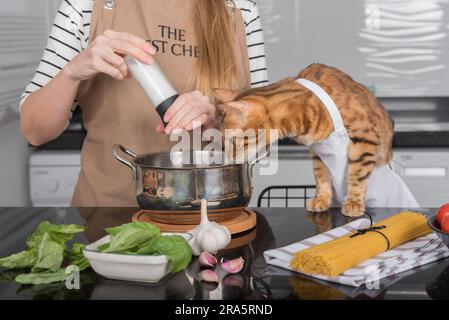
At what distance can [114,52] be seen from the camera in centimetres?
120

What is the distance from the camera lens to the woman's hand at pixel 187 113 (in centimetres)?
119

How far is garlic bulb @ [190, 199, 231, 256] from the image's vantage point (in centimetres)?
103

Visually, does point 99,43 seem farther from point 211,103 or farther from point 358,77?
point 358,77

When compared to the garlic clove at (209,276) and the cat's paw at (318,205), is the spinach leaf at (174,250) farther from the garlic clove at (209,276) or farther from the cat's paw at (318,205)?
the cat's paw at (318,205)

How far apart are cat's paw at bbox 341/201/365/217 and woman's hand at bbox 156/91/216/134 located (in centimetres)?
35

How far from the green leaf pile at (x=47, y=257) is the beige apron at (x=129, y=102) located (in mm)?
561

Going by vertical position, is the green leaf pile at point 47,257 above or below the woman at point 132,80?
below

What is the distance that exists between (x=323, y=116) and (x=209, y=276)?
0.49m

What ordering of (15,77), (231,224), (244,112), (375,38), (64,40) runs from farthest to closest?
(375,38) → (15,77) → (64,40) → (244,112) → (231,224)

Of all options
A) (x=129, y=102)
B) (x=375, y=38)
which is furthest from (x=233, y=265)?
(x=375, y=38)

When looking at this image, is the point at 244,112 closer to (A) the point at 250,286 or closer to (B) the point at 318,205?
(B) the point at 318,205

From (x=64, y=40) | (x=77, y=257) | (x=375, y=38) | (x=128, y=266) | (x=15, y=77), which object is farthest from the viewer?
(x=375, y=38)

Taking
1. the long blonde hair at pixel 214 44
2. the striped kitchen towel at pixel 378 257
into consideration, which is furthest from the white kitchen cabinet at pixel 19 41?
the striped kitchen towel at pixel 378 257
